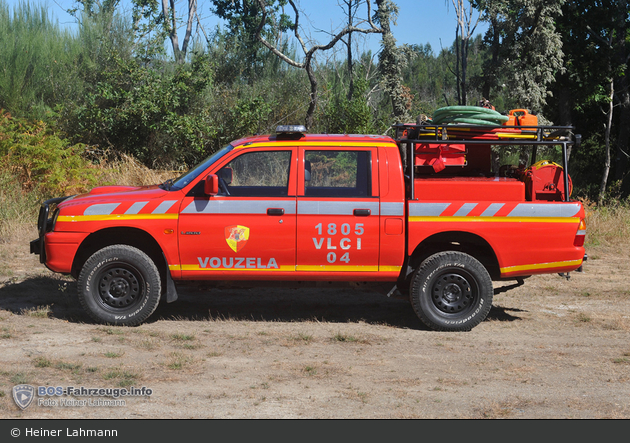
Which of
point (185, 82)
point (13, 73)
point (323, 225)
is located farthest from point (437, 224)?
point (13, 73)

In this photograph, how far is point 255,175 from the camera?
6.96m

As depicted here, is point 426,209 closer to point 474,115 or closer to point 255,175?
point 474,115

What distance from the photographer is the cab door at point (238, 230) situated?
22.1 feet

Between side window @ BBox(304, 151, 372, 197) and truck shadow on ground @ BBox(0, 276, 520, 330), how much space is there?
1341mm

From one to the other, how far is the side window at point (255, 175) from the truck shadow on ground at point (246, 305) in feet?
3.99

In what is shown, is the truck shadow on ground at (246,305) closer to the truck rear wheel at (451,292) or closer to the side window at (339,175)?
the truck rear wheel at (451,292)

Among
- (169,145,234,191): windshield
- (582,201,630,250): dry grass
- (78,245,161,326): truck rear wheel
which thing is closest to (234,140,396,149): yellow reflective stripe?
(169,145,234,191): windshield

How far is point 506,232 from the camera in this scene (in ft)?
22.4

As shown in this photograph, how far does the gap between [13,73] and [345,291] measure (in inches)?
512

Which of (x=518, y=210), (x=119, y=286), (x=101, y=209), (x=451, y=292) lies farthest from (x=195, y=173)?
(x=518, y=210)

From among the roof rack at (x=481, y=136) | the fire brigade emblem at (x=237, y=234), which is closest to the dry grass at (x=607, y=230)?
the roof rack at (x=481, y=136)

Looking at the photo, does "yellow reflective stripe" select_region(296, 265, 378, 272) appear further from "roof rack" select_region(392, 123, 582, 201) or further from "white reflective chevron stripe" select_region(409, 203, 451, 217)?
"roof rack" select_region(392, 123, 582, 201)

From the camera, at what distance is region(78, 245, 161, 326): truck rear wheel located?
680 cm

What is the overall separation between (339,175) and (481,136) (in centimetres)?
165
